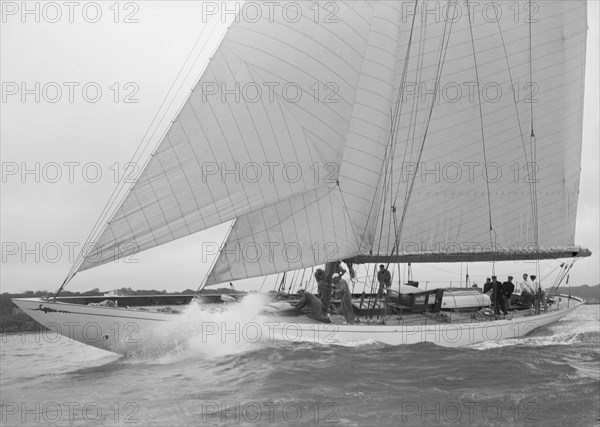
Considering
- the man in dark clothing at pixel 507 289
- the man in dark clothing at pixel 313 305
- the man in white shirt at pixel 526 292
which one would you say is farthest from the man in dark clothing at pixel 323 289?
the man in white shirt at pixel 526 292

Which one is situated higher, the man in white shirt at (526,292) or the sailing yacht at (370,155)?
the sailing yacht at (370,155)

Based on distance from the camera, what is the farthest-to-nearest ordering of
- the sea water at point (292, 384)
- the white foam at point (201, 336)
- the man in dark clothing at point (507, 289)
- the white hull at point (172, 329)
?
the man in dark clothing at point (507, 289) < the white foam at point (201, 336) < the white hull at point (172, 329) < the sea water at point (292, 384)

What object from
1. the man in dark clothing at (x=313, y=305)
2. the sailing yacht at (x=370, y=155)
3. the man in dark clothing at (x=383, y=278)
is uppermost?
the sailing yacht at (x=370, y=155)

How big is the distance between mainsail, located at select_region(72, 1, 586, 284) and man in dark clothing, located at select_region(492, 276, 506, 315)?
1.29 m

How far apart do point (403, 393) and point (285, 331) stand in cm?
450

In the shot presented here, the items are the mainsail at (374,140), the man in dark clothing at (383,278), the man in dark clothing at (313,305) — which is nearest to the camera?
the mainsail at (374,140)

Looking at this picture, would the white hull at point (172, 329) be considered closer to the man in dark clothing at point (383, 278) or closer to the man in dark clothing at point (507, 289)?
the man in dark clothing at point (383, 278)

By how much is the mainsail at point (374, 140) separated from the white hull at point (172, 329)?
4.46ft

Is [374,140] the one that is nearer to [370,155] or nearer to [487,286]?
[370,155]

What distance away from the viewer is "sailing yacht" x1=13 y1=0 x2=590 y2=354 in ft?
41.1

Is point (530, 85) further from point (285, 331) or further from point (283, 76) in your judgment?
point (285, 331)

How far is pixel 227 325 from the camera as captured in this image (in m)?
13.3

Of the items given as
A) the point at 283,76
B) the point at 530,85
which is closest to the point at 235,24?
the point at 283,76

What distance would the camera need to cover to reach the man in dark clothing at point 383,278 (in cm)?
1636
